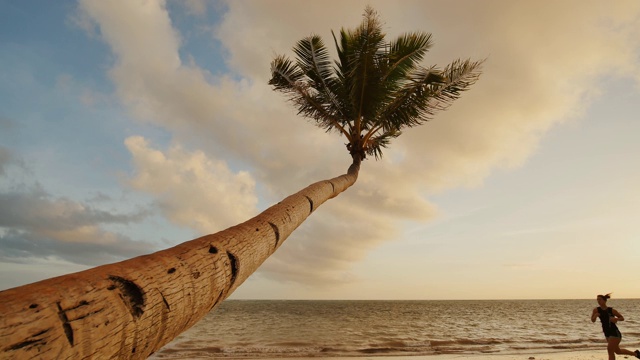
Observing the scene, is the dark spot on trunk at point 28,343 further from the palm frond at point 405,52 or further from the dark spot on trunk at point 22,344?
the palm frond at point 405,52

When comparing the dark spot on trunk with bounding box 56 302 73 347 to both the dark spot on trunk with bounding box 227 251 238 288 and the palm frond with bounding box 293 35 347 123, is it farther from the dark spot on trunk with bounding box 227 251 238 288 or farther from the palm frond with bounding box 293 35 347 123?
the palm frond with bounding box 293 35 347 123

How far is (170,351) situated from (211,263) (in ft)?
58.5

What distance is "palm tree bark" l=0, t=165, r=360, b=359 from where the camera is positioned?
1221 mm

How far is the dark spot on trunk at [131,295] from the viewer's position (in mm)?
1630

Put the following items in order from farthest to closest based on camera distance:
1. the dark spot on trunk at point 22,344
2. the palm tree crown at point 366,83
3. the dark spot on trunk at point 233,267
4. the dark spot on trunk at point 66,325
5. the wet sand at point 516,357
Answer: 1. the wet sand at point 516,357
2. the palm tree crown at point 366,83
3. the dark spot on trunk at point 233,267
4. the dark spot on trunk at point 66,325
5. the dark spot on trunk at point 22,344

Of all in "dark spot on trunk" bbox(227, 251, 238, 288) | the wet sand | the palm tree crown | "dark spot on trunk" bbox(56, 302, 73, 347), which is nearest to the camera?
"dark spot on trunk" bbox(56, 302, 73, 347)

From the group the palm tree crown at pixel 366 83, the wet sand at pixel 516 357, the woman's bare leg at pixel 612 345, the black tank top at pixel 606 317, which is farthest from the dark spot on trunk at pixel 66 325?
the wet sand at pixel 516 357

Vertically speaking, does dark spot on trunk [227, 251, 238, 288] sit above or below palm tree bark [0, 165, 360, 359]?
above

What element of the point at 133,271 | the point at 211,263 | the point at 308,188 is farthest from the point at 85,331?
the point at 308,188

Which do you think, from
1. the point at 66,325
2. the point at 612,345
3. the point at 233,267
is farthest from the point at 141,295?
the point at 612,345

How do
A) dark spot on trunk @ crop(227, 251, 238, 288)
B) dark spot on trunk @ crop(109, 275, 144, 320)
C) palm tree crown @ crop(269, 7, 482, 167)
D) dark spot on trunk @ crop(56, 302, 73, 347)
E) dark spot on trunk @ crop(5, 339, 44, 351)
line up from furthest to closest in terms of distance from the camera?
palm tree crown @ crop(269, 7, 482, 167) → dark spot on trunk @ crop(227, 251, 238, 288) → dark spot on trunk @ crop(109, 275, 144, 320) → dark spot on trunk @ crop(56, 302, 73, 347) → dark spot on trunk @ crop(5, 339, 44, 351)

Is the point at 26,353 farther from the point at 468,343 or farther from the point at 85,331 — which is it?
the point at 468,343

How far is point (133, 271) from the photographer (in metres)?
1.76

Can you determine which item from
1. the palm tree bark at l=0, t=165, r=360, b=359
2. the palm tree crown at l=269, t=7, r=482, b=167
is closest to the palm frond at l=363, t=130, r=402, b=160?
the palm tree crown at l=269, t=7, r=482, b=167
